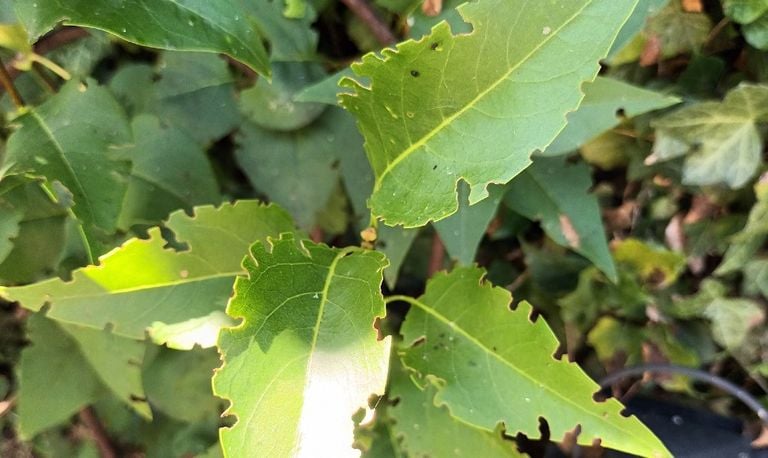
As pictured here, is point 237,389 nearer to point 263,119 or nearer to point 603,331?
point 263,119

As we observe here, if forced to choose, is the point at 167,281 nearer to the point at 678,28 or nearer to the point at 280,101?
the point at 280,101

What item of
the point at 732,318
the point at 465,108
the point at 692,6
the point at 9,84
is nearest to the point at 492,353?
the point at 465,108

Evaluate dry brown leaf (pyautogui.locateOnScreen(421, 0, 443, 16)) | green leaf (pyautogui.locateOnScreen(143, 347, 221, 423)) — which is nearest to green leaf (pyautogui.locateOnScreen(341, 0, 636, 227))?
dry brown leaf (pyautogui.locateOnScreen(421, 0, 443, 16))

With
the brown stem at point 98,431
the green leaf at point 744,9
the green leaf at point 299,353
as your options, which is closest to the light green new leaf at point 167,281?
the green leaf at point 299,353

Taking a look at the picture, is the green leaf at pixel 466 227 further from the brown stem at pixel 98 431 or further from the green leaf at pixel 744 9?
the brown stem at pixel 98 431

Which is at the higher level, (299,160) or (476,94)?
(476,94)

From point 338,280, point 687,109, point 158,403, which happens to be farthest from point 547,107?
point 158,403
